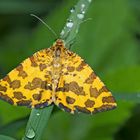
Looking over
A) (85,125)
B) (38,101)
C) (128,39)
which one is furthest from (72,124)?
(128,39)

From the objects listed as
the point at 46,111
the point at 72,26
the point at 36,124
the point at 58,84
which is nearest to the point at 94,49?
the point at 58,84

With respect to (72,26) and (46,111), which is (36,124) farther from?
(72,26)

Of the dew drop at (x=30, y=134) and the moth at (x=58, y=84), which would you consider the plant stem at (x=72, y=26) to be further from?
the dew drop at (x=30, y=134)

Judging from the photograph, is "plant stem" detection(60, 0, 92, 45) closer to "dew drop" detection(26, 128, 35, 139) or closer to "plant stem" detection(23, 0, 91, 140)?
"plant stem" detection(23, 0, 91, 140)

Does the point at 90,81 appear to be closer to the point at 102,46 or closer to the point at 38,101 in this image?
the point at 38,101

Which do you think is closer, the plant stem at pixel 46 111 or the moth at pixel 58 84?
the plant stem at pixel 46 111

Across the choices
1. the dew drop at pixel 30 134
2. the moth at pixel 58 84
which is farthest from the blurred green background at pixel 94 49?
the dew drop at pixel 30 134
